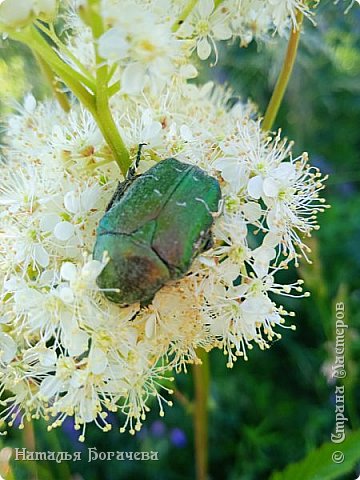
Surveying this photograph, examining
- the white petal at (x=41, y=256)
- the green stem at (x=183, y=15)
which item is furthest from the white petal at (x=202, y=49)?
the white petal at (x=41, y=256)

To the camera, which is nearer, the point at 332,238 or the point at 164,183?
the point at 164,183

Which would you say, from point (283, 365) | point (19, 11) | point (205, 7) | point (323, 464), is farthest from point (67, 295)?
point (283, 365)

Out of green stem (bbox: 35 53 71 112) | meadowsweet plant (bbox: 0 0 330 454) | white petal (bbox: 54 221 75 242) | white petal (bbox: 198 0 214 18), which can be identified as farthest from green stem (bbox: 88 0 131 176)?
green stem (bbox: 35 53 71 112)

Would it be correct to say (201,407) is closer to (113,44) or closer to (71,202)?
(71,202)

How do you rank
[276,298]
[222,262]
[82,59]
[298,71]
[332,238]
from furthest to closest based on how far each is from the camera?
[298,71]
[332,238]
[276,298]
[82,59]
[222,262]

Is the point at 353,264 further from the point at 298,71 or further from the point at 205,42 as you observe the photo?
the point at 205,42

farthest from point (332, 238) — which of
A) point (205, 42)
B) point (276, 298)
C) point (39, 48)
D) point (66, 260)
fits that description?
point (39, 48)
